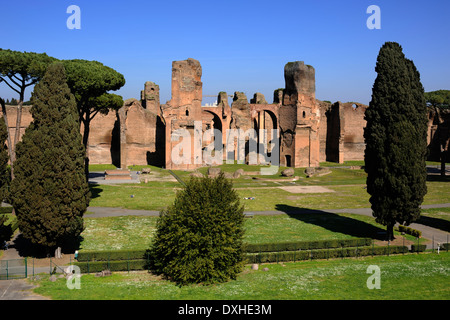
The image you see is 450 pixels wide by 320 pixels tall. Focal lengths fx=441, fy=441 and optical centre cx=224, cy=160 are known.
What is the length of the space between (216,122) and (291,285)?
48.9 meters

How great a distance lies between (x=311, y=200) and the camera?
119 feet

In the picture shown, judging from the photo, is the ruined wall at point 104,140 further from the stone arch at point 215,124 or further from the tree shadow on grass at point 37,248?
the tree shadow on grass at point 37,248

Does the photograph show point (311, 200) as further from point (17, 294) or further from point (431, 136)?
point (431, 136)

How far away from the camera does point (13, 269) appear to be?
19.0 m

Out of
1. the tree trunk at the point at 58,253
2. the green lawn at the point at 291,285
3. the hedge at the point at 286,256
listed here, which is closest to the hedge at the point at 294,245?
the hedge at the point at 286,256

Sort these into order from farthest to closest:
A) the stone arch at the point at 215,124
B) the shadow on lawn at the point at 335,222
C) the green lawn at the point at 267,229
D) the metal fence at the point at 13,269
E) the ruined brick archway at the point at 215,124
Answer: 1. the stone arch at the point at 215,124
2. the ruined brick archway at the point at 215,124
3. the shadow on lawn at the point at 335,222
4. the green lawn at the point at 267,229
5. the metal fence at the point at 13,269

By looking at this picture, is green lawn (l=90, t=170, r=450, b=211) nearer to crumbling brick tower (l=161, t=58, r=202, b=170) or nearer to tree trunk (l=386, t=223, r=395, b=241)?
crumbling brick tower (l=161, t=58, r=202, b=170)

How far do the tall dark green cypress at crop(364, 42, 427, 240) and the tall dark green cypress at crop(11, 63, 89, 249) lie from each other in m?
16.0

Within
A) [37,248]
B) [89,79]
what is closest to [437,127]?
[89,79]

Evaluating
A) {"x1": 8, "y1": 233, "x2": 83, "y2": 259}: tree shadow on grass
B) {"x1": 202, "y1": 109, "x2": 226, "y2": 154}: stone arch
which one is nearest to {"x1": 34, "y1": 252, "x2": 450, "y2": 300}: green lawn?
{"x1": 8, "y1": 233, "x2": 83, "y2": 259}: tree shadow on grass

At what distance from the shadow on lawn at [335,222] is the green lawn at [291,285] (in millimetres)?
A: 5402

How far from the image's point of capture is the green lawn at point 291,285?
16203 millimetres

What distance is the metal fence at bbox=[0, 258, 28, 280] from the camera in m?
18.2
